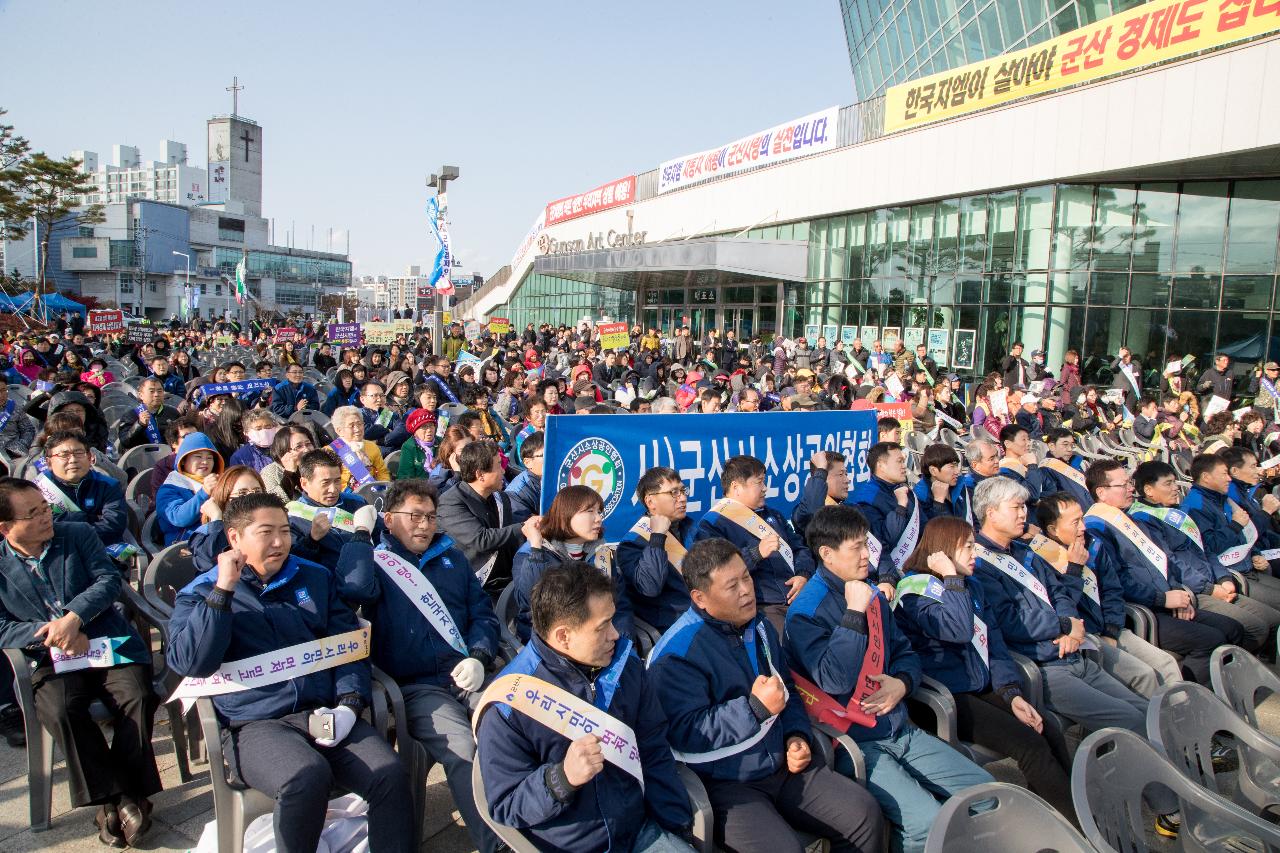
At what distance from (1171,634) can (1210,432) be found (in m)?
6.10

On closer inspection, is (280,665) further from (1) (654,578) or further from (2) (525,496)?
(2) (525,496)

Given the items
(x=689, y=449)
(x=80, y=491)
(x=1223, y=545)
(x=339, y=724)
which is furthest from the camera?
(x=1223, y=545)

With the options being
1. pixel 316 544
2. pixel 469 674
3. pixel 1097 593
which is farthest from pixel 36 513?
pixel 1097 593

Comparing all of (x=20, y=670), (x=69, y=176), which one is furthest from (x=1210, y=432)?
(x=69, y=176)

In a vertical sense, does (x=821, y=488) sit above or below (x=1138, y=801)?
above

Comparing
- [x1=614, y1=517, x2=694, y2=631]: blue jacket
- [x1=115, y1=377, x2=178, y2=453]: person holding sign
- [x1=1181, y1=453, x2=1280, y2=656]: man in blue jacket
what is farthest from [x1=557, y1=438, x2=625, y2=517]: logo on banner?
[x1=115, y1=377, x2=178, y2=453]: person holding sign

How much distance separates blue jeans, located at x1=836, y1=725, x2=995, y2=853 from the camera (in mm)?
3260

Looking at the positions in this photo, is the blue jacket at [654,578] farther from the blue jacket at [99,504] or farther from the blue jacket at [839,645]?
the blue jacket at [99,504]

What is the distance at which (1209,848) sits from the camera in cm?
289

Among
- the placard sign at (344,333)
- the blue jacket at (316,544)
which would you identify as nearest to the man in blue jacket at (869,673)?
the blue jacket at (316,544)

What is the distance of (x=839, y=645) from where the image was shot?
11.2 ft

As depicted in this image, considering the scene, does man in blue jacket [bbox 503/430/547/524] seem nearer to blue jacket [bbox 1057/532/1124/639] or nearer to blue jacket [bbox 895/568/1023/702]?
blue jacket [bbox 895/568/1023/702]

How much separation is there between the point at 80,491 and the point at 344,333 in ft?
47.5

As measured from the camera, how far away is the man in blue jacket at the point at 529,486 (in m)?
5.54
